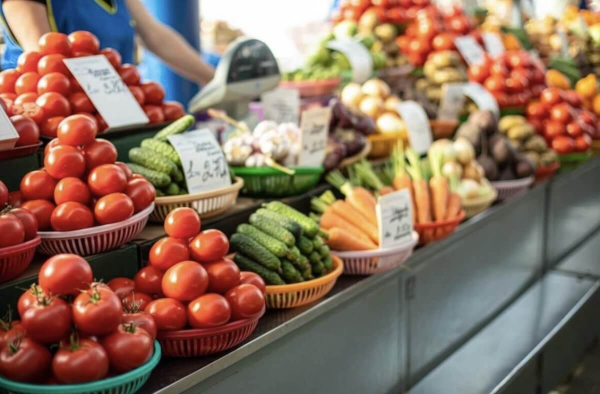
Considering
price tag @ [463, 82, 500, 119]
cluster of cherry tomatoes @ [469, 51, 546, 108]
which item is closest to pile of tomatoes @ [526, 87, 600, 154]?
cluster of cherry tomatoes @ [469, 51, 546, 108]

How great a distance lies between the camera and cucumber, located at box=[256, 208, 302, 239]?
2.28m

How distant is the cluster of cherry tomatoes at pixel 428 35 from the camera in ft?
16.1

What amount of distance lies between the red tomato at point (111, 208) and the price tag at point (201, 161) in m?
0.42

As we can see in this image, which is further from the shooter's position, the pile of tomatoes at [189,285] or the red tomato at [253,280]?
the red tomato at [253,280]

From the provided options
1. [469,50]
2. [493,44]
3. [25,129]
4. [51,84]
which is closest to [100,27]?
[51,84]

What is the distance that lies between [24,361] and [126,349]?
0.21 meters

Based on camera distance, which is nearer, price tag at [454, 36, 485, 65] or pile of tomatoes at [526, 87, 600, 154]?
pile of tomatoes at [526, 87, 600, 154]

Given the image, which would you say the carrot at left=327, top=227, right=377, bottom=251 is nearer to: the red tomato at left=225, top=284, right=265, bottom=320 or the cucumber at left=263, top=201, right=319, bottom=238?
the cucumber at left=263, top=201, right=319, bottom=238

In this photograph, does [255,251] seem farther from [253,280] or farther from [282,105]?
[282,105]

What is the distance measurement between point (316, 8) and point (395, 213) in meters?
9.42

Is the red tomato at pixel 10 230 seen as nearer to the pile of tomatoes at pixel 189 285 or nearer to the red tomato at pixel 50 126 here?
the pile of tomatoes at pixel 189 285

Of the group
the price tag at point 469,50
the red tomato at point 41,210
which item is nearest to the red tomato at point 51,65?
the red tomato at point 41,210

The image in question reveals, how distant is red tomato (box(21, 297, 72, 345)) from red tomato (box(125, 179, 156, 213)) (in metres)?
0.52

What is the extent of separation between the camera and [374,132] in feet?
11.8
